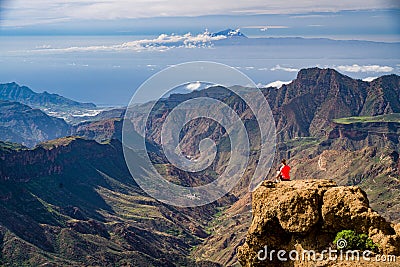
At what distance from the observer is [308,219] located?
18.3 meters

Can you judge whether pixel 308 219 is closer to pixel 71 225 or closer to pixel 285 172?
pixel 285 172

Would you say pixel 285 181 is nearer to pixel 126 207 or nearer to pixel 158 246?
pixel 158 246

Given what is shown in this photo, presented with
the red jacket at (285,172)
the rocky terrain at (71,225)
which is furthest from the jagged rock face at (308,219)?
the rocky terrain at (71,225)

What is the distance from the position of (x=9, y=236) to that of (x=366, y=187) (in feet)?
390

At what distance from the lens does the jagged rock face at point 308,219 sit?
1761cm

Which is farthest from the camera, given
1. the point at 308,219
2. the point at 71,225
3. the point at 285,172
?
the point at 71,225

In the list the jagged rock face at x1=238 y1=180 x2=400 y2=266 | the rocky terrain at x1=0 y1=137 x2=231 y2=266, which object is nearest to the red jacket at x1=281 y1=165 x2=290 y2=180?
the jagged rock face at x1=238 y1=180 x2=400 y2=266

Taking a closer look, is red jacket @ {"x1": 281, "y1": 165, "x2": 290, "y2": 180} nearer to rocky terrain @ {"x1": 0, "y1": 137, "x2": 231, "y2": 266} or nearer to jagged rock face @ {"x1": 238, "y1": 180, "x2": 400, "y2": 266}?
jagged rock face @ {"x1": 238, "y1": 180, "x2": 400, "y2": 266}

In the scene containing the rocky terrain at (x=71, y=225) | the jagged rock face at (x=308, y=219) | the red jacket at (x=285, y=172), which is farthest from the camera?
the rocky terrain at (x=71, y=225)

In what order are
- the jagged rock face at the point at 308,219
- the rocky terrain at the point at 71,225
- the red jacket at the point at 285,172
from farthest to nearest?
1. the rocky terrain at the point at 71,225
2. the red jacket at the point at 285,172
3. the jagged rock face at the point at 308,219

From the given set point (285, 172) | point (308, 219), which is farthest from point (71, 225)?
point (308, 219)

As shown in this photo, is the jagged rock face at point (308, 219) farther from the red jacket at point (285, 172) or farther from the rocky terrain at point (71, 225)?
the rocky terrain at point (71, 225)

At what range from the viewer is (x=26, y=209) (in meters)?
140

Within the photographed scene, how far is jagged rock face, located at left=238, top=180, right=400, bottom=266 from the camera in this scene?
1761 cm
